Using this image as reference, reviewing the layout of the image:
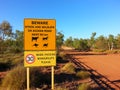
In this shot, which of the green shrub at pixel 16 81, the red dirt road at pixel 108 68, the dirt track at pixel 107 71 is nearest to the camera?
the green shrub at pixel 16 81

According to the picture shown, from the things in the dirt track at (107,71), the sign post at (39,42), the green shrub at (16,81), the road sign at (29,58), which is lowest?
the dirt track at (107,71)

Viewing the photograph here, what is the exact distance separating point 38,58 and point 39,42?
0.67 meters

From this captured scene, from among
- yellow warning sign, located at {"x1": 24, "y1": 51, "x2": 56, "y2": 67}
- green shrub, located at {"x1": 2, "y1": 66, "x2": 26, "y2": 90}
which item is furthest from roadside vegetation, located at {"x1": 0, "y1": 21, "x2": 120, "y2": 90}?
yellow warning sign, located at {"x1": 24, "y1": 51, "x2": 56, "y2": 67}

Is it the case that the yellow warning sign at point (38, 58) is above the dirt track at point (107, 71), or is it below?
above

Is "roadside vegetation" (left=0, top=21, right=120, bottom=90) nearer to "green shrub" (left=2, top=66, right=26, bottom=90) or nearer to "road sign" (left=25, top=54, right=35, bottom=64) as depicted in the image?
"green shrub" (left=2, top=66, right=26, bottom=90)

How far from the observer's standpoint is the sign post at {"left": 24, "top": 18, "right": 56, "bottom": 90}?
10859 mm

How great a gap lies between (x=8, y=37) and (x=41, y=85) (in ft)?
141

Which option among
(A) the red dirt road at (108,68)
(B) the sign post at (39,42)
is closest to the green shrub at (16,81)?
(B) the sign post at (39,42)

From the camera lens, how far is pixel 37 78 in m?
13.6

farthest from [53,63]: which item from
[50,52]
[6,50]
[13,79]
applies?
[6,50]

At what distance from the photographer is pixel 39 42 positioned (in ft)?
36.1

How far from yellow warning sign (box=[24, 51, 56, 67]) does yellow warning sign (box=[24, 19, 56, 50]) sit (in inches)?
8.1

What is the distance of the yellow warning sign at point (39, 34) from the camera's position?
10852 millimetres

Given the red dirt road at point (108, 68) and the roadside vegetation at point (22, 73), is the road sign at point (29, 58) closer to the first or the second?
the roadside vegetation at point (22, 73)
